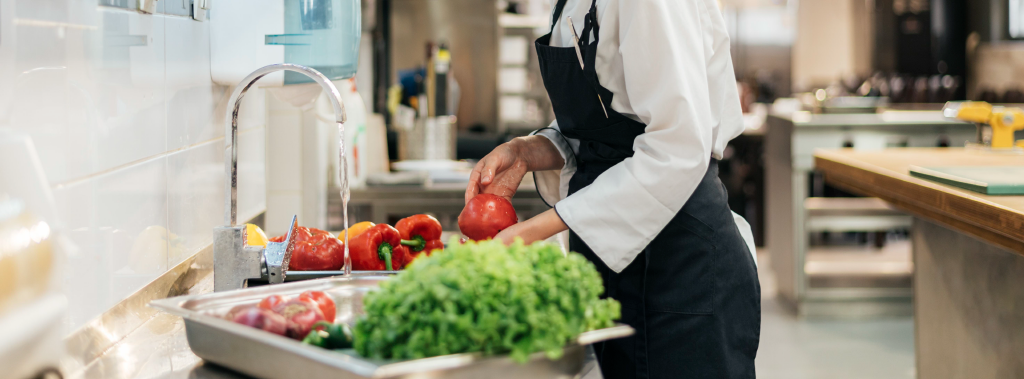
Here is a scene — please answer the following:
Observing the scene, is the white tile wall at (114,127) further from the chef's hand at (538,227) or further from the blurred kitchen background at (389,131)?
the chef's hand at (538,227)

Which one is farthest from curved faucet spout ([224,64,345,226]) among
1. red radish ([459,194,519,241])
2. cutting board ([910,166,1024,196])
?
cutting board ([910,166,1024,196])

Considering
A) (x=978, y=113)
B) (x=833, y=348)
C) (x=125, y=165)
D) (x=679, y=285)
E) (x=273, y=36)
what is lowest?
(x=833, y=348)

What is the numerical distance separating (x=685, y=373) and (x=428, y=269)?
2.29 feet

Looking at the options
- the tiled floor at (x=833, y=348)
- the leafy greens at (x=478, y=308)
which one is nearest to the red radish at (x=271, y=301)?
the leafy greens at (x=478, y=308)

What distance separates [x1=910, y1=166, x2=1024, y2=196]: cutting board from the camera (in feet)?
5.97

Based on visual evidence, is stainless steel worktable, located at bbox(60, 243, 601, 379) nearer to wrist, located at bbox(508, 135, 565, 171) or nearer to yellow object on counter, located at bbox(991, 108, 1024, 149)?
wrist, located at bbox(508, 135, 565, 171)

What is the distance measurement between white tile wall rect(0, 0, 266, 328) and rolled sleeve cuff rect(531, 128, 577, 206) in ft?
2.21

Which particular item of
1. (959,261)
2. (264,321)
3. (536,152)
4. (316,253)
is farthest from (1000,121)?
(264,321)

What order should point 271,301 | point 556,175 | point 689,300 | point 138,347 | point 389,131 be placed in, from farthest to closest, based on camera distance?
point 389,131 → point 556,175 → point 689,300 → point 138,347 → point 271,301

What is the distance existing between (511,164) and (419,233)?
10.0 inches

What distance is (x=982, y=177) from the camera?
6.50 feet

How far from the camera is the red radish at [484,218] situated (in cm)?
140

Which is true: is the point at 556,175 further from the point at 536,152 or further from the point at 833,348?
the point at 833,348

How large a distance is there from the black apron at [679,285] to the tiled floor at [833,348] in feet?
7.04
